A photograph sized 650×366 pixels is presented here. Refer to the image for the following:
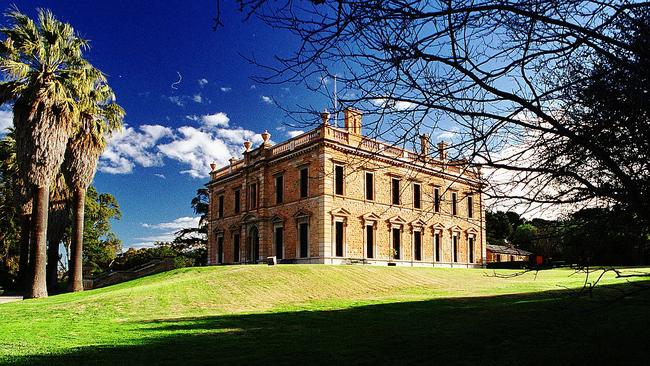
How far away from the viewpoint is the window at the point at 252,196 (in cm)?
3491

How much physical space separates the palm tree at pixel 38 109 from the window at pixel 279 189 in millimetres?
14045

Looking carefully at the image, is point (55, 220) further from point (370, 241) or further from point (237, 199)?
point (370, 241)

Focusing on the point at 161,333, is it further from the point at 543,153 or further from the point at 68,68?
the point at 68,68

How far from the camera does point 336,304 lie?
583 inches

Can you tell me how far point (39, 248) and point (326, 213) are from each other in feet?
48.0

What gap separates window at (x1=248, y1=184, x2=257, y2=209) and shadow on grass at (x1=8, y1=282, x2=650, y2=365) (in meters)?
23.8

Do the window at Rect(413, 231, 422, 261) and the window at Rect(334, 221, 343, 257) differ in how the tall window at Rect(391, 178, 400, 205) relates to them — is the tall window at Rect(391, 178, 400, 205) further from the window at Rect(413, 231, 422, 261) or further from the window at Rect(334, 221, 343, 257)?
the window at Rect(334, 221, 343, 257)

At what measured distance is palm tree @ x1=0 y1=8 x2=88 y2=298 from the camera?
1931cm

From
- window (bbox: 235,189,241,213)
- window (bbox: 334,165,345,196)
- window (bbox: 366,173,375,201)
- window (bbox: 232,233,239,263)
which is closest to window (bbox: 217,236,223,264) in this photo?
window (bbox: 232,233,239,263)

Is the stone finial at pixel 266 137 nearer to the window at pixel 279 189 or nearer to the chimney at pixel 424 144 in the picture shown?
the window at pixel 279 189

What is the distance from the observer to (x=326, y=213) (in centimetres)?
2844

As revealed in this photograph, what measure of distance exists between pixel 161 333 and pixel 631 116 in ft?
Result: 27.0

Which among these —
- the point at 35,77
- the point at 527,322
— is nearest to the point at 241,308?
the point at 527,322

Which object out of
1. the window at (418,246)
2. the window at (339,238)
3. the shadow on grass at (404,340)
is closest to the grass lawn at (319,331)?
the shadow on grass at (404,340)
